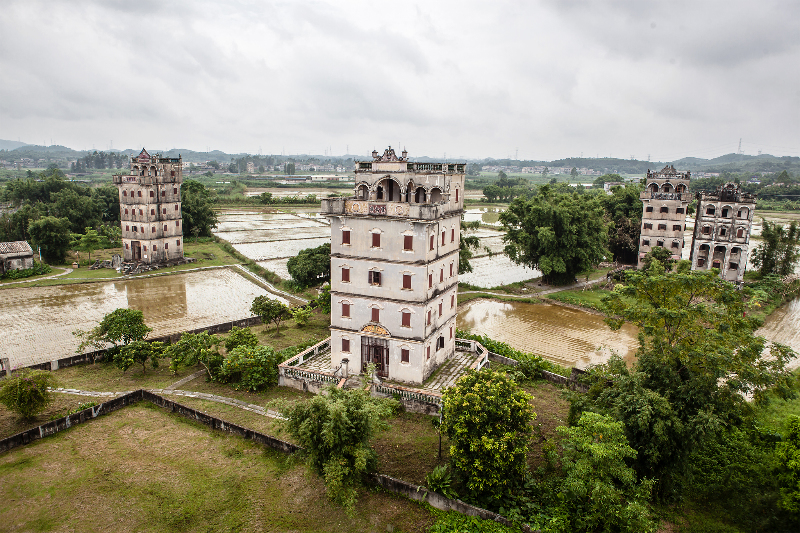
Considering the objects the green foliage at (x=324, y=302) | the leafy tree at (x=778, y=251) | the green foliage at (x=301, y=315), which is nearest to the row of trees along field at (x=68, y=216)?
the green foliage at (x=324, y=302)

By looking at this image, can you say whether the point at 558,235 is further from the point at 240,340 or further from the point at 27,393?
the point at 27,393

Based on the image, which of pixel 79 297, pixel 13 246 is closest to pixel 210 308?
pixel 79 297

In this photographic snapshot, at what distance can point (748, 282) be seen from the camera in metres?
56.1

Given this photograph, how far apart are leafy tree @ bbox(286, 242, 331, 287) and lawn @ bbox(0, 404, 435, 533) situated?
24531 millimetres

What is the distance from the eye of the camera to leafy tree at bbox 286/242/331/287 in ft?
157

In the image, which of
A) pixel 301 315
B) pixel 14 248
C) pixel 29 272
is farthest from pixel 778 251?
pixel 14 248

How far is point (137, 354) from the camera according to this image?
100 ft

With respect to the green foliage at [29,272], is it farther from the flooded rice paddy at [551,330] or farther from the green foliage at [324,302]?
the flooded rice paddy at [551,330]

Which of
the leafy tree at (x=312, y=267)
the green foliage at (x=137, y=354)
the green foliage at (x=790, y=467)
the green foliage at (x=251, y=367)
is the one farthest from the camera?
Answer: the leafy tree at (x=312, y=267)

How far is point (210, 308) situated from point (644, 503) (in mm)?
39583

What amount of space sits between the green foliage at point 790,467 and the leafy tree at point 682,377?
156 centimetres

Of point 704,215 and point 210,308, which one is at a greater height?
point 704,215

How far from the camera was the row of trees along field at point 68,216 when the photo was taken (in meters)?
63.3

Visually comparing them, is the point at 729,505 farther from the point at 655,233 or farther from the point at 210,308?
the point at 655,233
